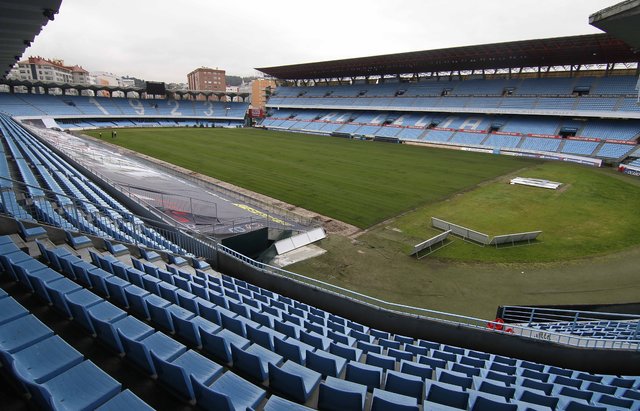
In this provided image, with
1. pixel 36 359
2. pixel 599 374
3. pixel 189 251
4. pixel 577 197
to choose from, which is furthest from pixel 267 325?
pixel 577 197

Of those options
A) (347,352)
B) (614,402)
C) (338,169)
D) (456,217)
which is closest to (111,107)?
(338,169)

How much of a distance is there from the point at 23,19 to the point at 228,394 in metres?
9.51

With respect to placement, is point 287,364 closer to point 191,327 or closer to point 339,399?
Answer: point 339,399

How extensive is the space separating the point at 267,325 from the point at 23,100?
76287 mm

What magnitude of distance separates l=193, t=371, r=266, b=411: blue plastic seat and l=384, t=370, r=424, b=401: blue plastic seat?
194cm

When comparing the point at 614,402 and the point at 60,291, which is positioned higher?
the point at 60,291

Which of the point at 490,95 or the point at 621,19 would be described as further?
the point at 490,95

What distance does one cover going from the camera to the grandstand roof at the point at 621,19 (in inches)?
298

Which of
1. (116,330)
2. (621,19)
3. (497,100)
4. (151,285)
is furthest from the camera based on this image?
(497,100)

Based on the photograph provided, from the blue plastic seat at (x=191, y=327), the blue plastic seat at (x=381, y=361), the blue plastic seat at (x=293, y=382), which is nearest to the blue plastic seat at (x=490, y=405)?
the blue plastic seat at (x=381, y=361)

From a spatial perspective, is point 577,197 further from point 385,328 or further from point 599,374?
point 385,328

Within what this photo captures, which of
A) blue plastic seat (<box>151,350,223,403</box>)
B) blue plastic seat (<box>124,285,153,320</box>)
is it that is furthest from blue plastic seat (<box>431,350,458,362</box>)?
blue plastic seat (<box>124,285,153,320</box>)

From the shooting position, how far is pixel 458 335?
325 inches

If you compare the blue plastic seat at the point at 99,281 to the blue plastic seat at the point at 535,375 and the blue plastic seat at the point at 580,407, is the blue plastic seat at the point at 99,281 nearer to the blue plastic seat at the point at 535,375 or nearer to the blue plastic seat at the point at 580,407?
the blue plastic seat at the point at 580,407
